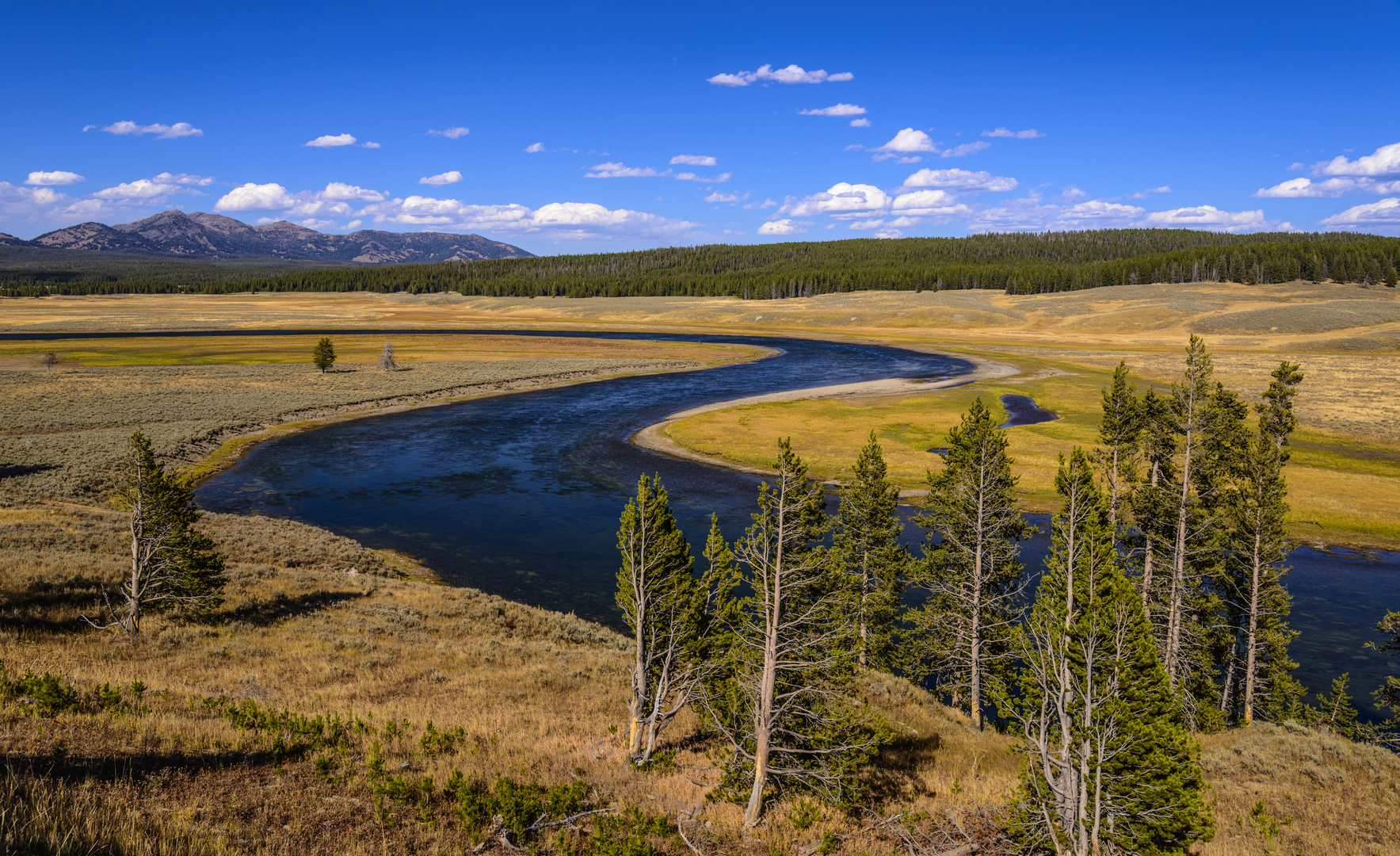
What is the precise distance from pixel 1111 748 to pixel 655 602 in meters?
8.96

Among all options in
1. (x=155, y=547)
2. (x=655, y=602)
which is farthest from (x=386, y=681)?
(x=655, y=602)

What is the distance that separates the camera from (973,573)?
24.9 m

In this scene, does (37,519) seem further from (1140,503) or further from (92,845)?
(1140,503)

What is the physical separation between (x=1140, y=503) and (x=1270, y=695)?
23.4 ft

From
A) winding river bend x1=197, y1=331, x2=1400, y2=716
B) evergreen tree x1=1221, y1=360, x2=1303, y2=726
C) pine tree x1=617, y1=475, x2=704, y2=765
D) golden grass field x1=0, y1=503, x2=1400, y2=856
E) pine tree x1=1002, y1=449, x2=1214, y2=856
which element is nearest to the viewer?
golden grass field x1=0, y1=503, x2=1400, y2=856

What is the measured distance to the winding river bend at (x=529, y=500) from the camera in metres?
31.8

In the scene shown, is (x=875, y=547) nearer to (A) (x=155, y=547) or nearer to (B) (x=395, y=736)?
(B) (x=395, y=736)

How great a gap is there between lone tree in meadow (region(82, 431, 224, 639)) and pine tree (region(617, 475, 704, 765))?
14629mm

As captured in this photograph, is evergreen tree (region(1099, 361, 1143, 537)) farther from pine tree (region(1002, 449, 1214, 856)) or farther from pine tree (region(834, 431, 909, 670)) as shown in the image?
pine tree (region(1002, 449, 1214, 856))

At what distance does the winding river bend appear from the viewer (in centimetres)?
3175

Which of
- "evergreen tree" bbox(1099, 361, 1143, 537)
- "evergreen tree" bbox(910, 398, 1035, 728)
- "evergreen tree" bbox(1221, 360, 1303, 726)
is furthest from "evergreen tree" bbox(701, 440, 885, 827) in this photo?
"evergreen tree" bbox(1099, 361, 1143, 537)

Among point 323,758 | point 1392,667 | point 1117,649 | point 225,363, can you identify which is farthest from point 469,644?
point 225,363

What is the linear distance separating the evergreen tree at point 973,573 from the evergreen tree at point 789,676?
10.4 metres

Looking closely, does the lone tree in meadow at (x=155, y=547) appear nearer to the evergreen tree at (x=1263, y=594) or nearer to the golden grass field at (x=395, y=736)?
the golden grass field at (x=395, y=736)
